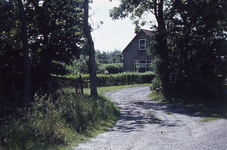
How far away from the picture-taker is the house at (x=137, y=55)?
134 ft

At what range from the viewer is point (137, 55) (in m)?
41.6

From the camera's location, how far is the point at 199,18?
18.5 metres

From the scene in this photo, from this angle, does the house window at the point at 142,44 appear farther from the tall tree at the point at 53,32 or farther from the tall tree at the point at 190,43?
the tall tree at the point at 53,32

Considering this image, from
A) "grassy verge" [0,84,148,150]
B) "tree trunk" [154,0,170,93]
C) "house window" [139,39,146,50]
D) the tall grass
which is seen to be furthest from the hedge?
the tall grass

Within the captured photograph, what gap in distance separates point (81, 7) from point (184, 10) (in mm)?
7968

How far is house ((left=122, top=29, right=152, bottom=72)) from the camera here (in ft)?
134

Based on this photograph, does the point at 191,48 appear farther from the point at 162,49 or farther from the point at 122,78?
the point at 122,78

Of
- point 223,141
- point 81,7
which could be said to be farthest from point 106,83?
point 223,141

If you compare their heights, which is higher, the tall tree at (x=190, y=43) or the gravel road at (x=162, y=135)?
the tall tree at (x=190, y=43)

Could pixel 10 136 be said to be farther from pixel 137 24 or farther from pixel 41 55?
pixel 137 24

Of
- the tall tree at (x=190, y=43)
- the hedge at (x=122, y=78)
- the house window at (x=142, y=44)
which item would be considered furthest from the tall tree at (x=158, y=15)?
the house window at (x=142, y=44)

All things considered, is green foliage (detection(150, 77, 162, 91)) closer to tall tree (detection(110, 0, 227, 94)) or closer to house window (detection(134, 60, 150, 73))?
tall tree (detection(110, 0, 227, 94))

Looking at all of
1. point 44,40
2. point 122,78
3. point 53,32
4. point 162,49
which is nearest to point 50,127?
point 53,32

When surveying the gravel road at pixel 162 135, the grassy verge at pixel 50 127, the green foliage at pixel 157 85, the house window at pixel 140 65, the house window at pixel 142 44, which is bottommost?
the gravel road at pixel 162 135
